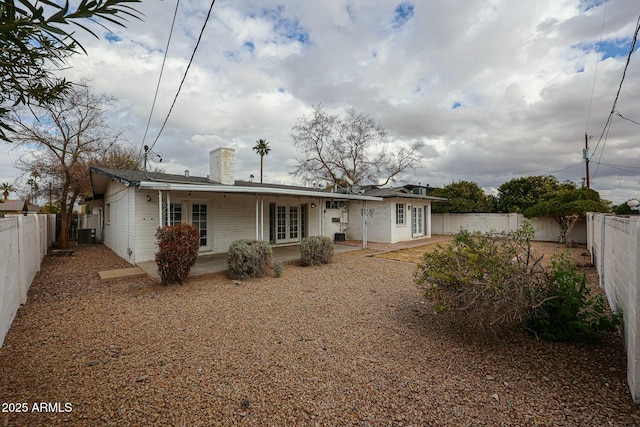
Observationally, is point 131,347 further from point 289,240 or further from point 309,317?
point 289,240

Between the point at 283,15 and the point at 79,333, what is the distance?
701 centimetres

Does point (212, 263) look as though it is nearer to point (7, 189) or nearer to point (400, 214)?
point (400, 214)

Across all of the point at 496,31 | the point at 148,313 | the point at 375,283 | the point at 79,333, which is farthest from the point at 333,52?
the point at 79,333

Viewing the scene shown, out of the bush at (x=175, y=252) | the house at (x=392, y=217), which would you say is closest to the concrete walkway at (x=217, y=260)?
the bush at (x=175, y=252)

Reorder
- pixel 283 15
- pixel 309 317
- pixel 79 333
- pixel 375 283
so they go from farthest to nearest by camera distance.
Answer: pixel 375 283
pixel 283 15
pixel 309 317
pixel 79 333

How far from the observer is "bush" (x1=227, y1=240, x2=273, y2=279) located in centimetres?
694

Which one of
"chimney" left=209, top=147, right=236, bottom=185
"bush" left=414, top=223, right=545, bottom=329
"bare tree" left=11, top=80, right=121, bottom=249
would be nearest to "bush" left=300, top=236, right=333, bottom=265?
"chimney" left=209, top=147, right=236, bottom=185

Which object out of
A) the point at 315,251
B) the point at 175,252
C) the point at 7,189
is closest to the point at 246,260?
the point at 175,252

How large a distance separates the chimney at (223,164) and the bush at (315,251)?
3.85 m

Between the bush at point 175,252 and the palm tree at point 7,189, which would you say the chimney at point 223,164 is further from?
the palm tree at point 7,189

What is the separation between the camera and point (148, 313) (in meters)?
4.67

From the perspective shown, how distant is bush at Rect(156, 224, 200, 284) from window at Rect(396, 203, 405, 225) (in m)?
10.8

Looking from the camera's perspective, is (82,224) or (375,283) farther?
(82,224)

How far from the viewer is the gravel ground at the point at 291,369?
2258 millimetres
